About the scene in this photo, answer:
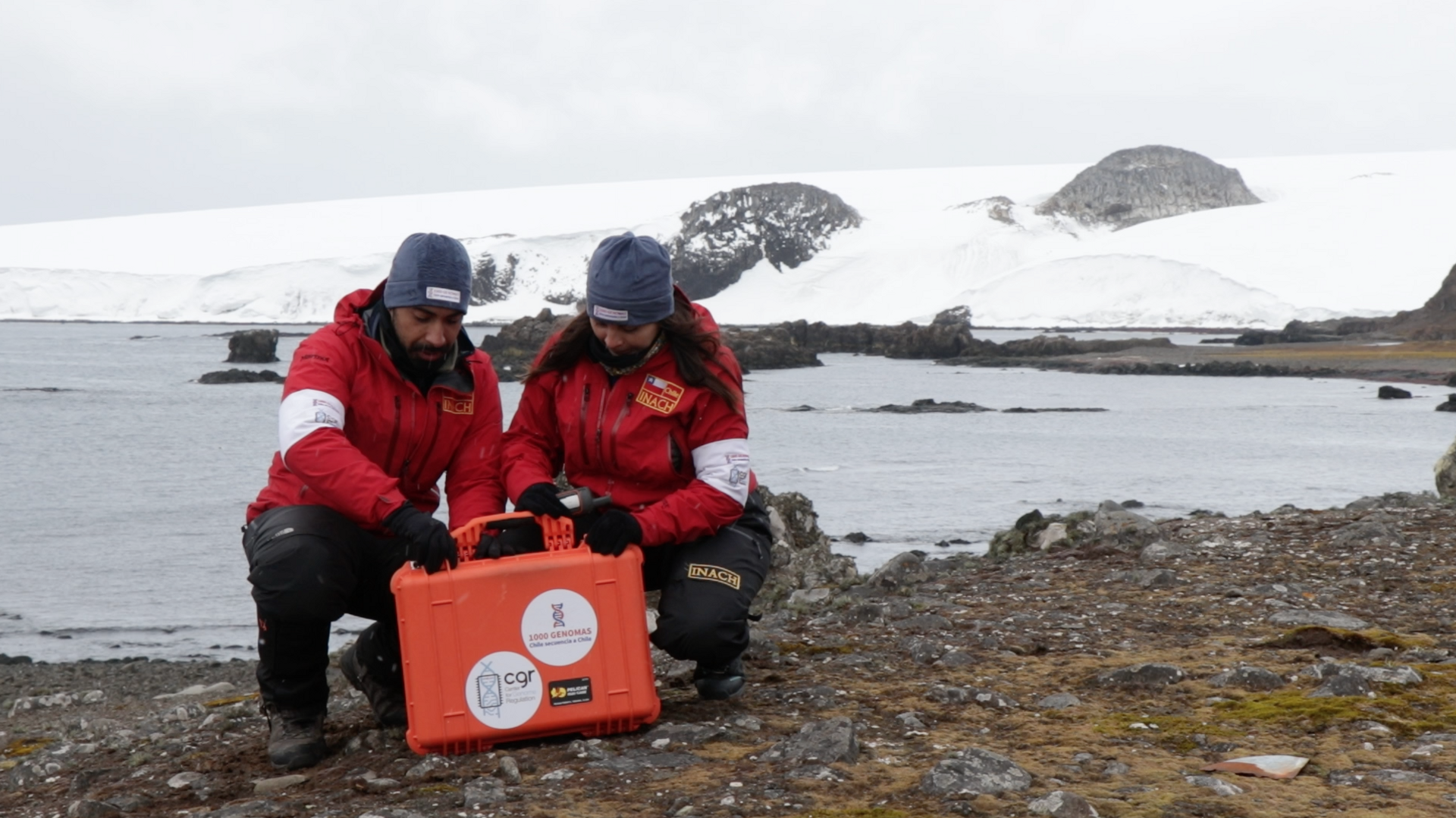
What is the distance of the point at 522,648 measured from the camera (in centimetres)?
320

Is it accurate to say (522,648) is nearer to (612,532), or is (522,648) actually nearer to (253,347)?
(612,532)

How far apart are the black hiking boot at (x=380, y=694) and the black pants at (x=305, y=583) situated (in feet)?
0.61

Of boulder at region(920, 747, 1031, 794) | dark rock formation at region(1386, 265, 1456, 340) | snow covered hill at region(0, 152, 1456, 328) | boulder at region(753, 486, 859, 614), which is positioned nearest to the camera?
boulder at region(920, 747, 1031, 794)

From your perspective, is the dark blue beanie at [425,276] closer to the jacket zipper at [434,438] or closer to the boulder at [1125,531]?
the jacket zipper at [434,438]

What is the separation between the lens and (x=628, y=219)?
97500 millimetres

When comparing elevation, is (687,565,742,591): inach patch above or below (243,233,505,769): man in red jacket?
below

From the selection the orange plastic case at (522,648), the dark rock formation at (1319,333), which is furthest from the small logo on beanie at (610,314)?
the dark rock formation at (1319,333)

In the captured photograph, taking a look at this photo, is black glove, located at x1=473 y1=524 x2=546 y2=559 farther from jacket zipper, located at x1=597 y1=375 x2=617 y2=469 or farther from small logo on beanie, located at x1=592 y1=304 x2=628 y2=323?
small logo on beanie, located at x1=592 y1=304 x2=628 y2=323

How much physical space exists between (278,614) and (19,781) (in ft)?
3.40

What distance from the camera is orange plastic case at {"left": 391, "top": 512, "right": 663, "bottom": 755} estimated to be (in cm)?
316

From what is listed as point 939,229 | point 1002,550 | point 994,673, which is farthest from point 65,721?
point 939,229

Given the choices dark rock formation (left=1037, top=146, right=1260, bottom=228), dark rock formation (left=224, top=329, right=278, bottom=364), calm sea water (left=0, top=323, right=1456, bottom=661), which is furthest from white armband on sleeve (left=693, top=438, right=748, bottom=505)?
dark rock formation (left=1037, top=146, right=1260, bottom=228)

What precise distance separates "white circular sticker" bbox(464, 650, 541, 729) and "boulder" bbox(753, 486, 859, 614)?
2.71 metres

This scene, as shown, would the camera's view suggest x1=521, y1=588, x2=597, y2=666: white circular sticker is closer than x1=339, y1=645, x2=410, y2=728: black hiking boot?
Yes
